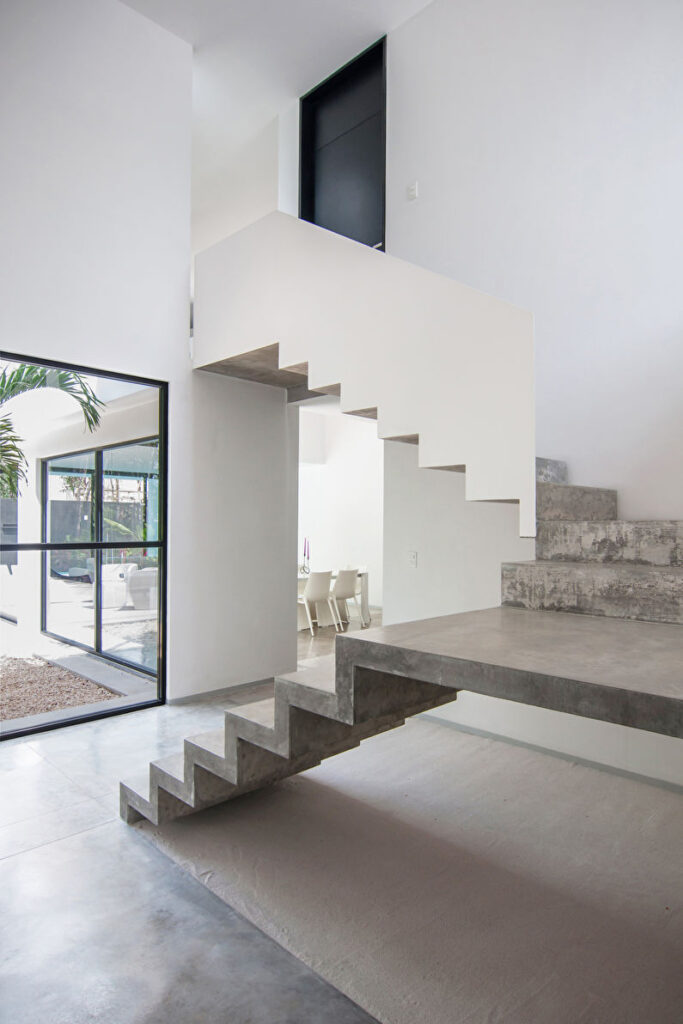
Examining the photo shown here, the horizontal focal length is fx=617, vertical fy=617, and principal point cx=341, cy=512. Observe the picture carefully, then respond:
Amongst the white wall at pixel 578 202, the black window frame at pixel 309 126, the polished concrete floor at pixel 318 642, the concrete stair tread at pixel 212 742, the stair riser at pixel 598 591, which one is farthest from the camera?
the polished concrete floor at pixel 318 642

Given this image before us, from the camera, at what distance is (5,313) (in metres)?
3.76

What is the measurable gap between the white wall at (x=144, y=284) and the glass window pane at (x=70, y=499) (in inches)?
23.6

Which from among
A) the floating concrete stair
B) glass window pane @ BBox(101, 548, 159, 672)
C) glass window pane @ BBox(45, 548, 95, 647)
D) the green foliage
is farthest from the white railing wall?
glass window pane @ BBox(45, 548, 95, 647)

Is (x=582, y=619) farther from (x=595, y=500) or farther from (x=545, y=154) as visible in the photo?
(x=545, y=154)

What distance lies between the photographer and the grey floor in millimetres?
1753

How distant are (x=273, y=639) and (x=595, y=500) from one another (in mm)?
3007

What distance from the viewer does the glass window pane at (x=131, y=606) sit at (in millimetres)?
4348

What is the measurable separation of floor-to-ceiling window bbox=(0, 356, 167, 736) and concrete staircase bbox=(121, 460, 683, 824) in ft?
5.14

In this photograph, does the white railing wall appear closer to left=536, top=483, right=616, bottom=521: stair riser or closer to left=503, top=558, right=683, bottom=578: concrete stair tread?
left=503, top=558, right=683, bottom=578: concrete stair tread

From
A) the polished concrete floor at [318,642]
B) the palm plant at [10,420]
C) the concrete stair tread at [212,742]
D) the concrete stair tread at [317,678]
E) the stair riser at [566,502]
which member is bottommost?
the polished concrete floor at [318,642]

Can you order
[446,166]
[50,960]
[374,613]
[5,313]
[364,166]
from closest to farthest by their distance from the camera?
[50,960], [5,313], [446,166], [364,166], [374,613]

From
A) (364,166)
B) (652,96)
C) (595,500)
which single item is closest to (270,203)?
(364,166)

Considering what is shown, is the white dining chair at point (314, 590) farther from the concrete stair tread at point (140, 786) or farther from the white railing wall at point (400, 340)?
the concrete stair tread at point (140, 786)

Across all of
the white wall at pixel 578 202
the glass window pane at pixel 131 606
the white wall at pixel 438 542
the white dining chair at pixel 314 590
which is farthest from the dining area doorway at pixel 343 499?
Answer: the white wall at pixel 578 202
